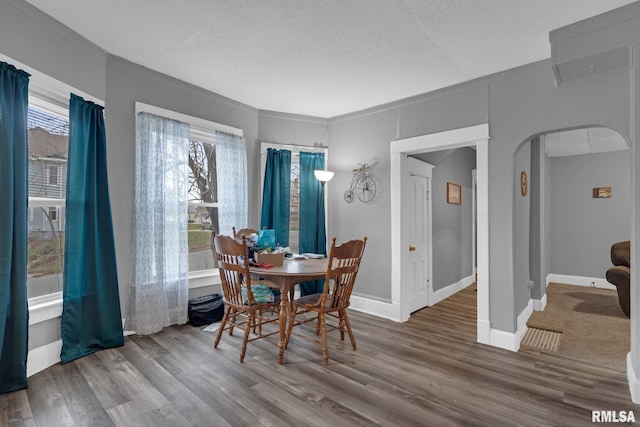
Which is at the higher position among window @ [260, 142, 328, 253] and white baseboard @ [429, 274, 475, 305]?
window @ [260, 142, 328, 253]

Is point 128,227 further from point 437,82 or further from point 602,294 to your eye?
point 602,294

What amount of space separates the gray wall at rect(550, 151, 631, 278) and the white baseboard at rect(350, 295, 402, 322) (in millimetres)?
4521

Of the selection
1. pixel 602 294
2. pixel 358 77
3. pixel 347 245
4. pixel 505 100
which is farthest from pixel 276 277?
pixel 602 294

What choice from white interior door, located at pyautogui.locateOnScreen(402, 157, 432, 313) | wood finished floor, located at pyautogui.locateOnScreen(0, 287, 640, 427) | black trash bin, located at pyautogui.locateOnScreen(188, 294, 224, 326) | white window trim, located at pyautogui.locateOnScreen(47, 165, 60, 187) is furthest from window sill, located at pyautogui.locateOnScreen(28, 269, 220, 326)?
white interior door, located at pyautogui.locateOnScreen(402, 157, 432, 313)

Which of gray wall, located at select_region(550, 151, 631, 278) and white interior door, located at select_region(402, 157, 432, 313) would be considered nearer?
white interior door, located at select_region(402, 157, 432, 313)

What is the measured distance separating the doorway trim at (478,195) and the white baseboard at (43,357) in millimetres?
3352

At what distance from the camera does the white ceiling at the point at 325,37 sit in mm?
2209

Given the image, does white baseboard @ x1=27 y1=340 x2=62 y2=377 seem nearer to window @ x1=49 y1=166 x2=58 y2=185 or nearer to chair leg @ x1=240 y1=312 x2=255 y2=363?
window @ x1=49 y1=166 x2=58 y2=185

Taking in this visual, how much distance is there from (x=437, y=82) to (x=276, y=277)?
8.65 ft

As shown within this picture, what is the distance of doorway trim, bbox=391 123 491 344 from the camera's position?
3.20 m

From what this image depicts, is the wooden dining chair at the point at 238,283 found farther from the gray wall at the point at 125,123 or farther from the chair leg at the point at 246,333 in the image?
the gray wall at the point at 125,123

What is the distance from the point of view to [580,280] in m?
6.04

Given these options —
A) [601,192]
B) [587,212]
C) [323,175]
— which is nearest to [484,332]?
[323,175]

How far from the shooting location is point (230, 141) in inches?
157
